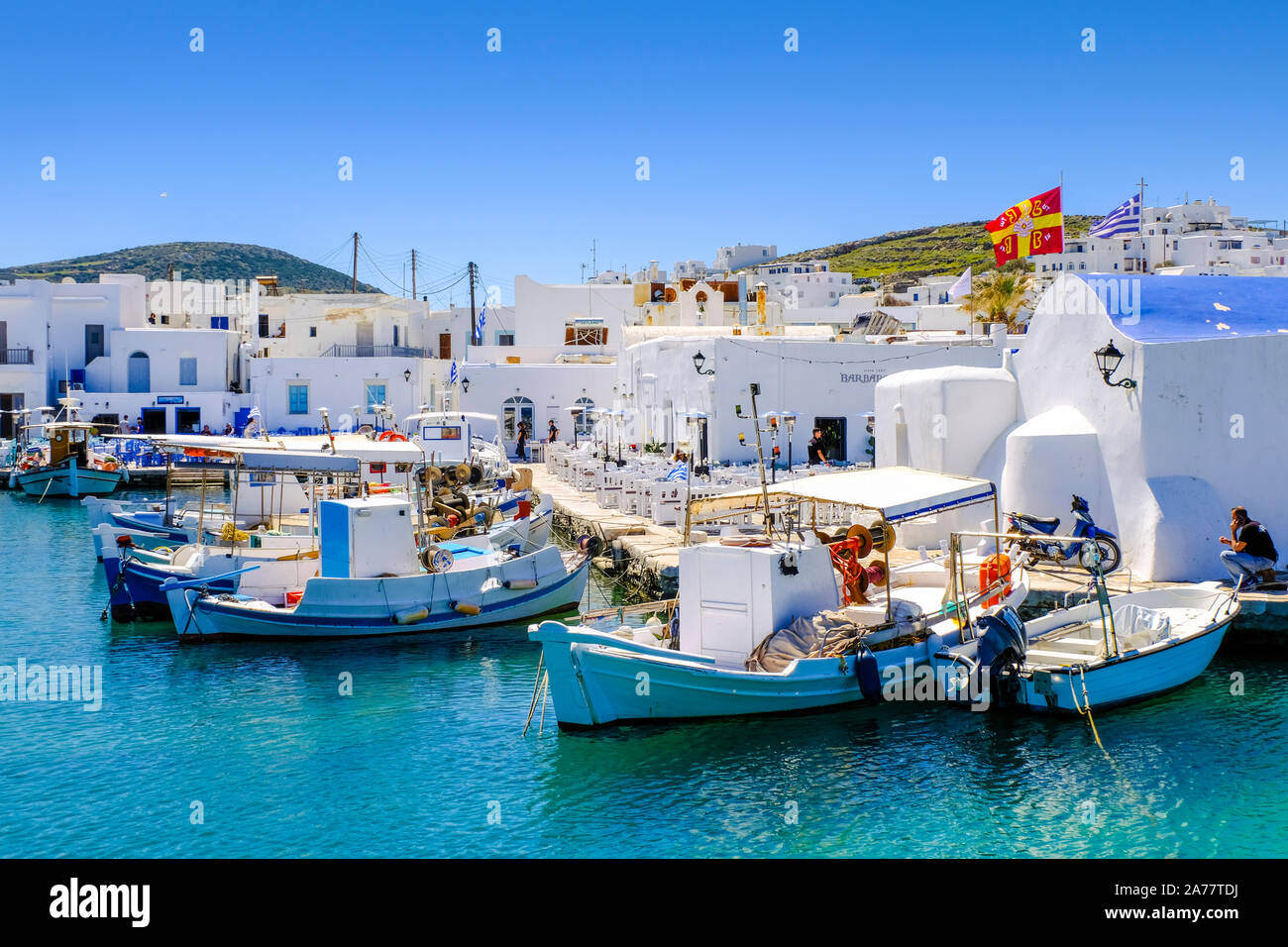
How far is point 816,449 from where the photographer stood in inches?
1199

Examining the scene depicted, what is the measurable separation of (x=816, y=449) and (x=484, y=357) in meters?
22.8

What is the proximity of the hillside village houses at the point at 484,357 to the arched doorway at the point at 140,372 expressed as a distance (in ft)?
0.21

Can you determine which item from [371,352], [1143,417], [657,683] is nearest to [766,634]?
[657,683]

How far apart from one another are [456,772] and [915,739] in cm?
502

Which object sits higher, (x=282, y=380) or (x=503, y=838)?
(x=282, y=380)

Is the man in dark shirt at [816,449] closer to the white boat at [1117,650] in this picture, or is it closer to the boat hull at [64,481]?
the white boat at [1117,650]

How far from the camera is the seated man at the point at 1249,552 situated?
52.6 ft

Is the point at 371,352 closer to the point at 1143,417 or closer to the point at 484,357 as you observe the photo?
the point at 484,357

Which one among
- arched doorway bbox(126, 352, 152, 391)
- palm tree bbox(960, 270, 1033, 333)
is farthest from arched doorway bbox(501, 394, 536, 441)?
arched doorway bbox(126, 352, 152, 391)

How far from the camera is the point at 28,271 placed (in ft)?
576

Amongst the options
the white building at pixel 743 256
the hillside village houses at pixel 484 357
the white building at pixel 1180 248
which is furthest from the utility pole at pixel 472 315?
the white building at pixel 743 256

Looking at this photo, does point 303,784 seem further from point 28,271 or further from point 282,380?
point 28,271

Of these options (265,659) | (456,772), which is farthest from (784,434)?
(456,772)
